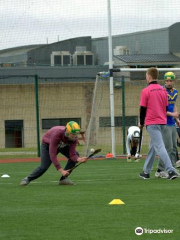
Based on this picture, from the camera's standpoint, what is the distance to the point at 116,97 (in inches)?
1091

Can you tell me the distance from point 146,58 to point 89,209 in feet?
72.1

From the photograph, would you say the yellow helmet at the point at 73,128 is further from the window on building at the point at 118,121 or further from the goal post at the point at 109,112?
the window on building at the point at 118,121

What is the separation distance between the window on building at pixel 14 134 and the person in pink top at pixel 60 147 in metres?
16.7

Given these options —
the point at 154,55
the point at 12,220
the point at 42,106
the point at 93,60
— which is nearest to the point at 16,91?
the point at 42,106

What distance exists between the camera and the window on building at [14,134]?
29556 mm

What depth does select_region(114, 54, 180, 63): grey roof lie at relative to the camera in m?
30.0

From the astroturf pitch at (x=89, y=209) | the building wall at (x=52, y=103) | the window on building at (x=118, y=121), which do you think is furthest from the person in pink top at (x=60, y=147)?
the building wall at (x=52, y=103)

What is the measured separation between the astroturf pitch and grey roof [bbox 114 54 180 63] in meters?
16.4

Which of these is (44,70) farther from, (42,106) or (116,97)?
(116,97)

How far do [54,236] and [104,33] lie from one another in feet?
57.3

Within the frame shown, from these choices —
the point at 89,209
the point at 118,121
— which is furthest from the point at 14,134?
the point at 89,209

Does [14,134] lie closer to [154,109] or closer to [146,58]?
[146,58]

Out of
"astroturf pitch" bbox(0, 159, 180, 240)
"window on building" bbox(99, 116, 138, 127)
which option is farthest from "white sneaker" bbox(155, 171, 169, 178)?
"window on building" bbox(99, 116, 138, 127)

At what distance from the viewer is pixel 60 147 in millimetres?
12242
